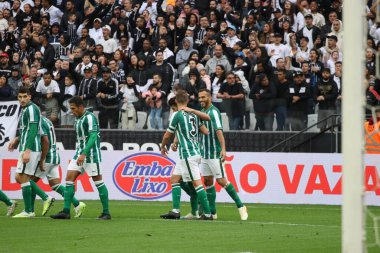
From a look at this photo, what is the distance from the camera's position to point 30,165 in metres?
16.3

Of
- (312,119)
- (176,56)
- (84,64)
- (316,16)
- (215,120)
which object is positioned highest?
(316,16)

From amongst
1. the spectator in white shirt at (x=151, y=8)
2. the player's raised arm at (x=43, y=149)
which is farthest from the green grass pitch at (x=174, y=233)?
the spectator in white shirt at (x=151, y=8)

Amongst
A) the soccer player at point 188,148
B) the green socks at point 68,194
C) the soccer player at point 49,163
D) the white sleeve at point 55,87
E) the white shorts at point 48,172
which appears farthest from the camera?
the white sleeve at point 55,87

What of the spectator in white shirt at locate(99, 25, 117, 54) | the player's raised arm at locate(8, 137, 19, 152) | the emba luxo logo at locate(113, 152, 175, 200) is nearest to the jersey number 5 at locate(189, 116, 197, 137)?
the player's raised arm at locate(8, 137, 19, 152)

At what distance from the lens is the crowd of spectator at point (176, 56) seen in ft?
73.0

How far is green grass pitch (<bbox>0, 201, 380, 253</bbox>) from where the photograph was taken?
11758 millimetres

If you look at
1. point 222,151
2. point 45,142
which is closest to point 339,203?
point 222,151

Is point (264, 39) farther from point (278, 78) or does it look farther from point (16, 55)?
point (16, 55)

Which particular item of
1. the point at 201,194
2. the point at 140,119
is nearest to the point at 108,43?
the point at 140,119

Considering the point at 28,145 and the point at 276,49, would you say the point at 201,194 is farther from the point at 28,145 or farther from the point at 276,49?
the point at 276,49

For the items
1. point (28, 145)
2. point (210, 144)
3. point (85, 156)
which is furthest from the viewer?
point (210, 144)

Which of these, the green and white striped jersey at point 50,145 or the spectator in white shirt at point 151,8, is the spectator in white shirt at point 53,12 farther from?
the green and white striped jersey at point 50,145

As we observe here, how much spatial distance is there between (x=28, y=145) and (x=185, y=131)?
104 inches

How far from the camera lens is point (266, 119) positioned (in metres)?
22.2
